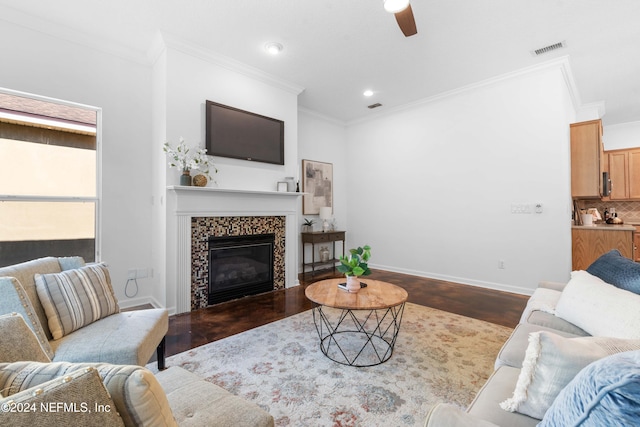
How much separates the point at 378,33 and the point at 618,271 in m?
2.90

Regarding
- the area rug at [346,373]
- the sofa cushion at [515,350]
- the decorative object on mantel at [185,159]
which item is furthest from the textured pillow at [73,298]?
the sofa cushion at [515,350]

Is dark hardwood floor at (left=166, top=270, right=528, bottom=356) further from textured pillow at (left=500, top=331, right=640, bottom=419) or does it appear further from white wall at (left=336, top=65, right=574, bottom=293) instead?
textured pillow at (left=500, top=331, right=640, bottom=419)

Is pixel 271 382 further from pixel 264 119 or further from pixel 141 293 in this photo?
pixel 264 119

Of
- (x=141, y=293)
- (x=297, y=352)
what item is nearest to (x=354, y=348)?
(x=297, y=352)

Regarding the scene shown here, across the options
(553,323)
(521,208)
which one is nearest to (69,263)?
(553,323)

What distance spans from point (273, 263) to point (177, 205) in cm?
153

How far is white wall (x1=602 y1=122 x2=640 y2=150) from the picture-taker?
5.73 meters

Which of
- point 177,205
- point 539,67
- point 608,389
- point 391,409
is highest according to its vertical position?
point 539,67

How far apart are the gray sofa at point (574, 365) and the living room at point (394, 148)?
91.7 inches

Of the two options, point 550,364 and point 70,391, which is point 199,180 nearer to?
point 70,391

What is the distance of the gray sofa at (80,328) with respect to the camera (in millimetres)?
1427

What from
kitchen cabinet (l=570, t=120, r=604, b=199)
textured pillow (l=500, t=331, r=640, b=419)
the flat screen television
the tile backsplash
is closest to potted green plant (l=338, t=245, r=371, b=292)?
textured pillow (l=500, t=331, r=640, b=419)

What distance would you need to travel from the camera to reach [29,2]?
8.75 feet

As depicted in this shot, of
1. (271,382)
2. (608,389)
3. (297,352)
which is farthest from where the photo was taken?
(297,352)
